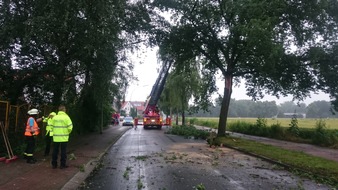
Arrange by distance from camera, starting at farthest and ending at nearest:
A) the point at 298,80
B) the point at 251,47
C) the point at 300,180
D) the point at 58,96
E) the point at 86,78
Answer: the point at 298,80 → the point at 251,47 → the point at 86,78 → the point at 58,96 → the point at 300,180

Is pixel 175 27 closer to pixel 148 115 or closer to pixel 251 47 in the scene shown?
pixel 251 47

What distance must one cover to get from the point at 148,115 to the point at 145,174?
3158 cm

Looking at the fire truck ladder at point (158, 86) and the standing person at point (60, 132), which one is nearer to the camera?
the standing person at point (60, 132)

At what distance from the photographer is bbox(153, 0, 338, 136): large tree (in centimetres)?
2011

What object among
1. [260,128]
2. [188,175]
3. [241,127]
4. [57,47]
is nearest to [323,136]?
[260,128]

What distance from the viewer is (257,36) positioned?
62.8 ft

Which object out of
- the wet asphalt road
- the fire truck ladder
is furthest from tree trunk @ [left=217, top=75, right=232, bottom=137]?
the fire truck ladder

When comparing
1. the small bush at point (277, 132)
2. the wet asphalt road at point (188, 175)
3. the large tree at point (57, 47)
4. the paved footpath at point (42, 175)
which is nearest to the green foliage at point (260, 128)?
the small bush at point (277, 132)

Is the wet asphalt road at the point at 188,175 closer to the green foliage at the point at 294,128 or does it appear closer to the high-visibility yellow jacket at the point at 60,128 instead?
the high-visibility yellow jacket at the point at 60,128

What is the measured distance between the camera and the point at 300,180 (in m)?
10.2

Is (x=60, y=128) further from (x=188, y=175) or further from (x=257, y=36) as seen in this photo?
(x=257, y=36)

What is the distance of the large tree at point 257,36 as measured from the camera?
2011cm

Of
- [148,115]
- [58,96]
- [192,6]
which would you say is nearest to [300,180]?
[58,96]

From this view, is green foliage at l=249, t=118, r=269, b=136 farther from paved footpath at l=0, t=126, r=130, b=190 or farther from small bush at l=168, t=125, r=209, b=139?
paved footpath at l=0, t=126, r=130, b=190
